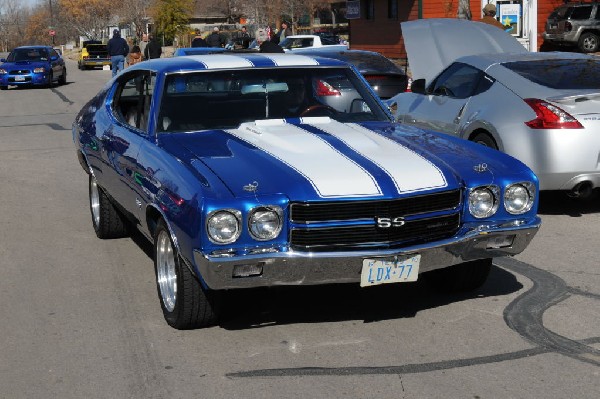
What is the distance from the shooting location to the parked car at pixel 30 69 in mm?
29969

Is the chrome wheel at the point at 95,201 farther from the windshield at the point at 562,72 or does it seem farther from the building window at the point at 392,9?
the building window at the point at 392,9

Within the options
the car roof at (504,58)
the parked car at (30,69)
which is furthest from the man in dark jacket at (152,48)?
the car roof at (504,58)

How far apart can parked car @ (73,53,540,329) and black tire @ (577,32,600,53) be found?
27.1 metres

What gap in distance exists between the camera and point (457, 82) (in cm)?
989

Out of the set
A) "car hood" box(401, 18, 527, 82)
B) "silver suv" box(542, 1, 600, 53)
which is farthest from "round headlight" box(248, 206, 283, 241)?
"silver suv" box(542, 1, 600, 53)

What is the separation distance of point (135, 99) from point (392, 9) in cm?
3468

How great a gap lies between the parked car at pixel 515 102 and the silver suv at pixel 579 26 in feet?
72.6

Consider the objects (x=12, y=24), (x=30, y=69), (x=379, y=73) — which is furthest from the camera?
(x=12, y=24)

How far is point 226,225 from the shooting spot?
4.97 m

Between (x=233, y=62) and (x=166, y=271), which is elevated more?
(x=233, y=62)

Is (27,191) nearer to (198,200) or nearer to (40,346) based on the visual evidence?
(40,346)

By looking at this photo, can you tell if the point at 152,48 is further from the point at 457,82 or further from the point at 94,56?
the point at 94,56

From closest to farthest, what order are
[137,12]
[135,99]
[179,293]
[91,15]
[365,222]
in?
[365,222] → [179,293] → [135,99] → [137,12] → [91,15]

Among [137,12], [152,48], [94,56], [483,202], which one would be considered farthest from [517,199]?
[137,12]
